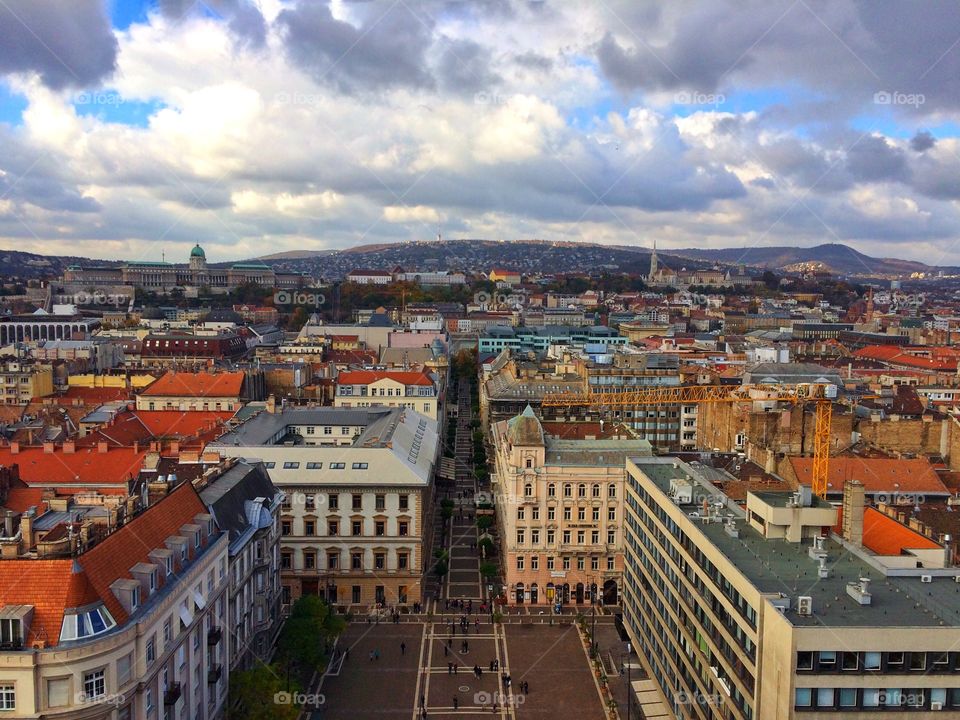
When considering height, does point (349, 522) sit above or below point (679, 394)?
below

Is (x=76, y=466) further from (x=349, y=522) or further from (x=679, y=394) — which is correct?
(x=679, y=394)

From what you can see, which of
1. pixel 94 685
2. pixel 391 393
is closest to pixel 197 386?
pixel 391 393

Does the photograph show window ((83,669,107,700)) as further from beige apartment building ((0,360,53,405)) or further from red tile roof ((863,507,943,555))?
beige apartment building ((0,360,53,405))

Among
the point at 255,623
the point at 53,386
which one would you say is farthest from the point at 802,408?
the point at 53,386

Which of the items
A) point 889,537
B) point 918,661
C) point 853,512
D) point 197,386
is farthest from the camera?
point 197,386

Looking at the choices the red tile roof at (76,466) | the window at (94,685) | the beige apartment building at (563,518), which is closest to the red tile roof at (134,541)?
the window at (94,685)

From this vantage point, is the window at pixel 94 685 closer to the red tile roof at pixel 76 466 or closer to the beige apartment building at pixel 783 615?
the beige apartment building at pixel 783 615
